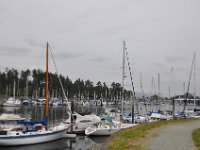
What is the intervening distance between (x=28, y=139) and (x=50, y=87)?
124518 millimetres

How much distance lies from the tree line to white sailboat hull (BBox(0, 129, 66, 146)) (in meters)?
113

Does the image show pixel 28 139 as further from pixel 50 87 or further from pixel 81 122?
pixel 50 87

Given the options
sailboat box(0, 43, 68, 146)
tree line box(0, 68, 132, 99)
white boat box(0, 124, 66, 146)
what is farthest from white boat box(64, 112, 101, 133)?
tree line box(0, 68, 132, 99)

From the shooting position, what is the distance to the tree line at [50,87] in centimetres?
14938

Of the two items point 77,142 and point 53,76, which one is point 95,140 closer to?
point 77,142

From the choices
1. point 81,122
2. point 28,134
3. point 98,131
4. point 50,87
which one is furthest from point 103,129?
point 50,87

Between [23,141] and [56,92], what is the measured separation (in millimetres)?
125103

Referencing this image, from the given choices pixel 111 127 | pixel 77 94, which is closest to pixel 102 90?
pixel 77 94

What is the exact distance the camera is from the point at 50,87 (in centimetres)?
15088

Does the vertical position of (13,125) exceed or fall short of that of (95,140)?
it exceeds it

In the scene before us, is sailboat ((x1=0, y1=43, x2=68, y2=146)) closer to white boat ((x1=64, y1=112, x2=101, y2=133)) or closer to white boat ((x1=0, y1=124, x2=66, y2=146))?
white boat ((x1=0, y1=124, x2=66, y2=146))

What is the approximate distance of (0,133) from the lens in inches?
1057

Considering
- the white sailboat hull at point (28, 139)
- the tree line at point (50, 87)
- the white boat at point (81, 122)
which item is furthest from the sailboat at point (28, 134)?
the tree line at point (50, 87)

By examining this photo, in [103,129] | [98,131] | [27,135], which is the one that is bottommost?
[98,131]
